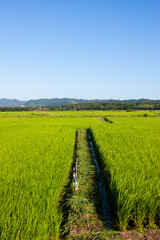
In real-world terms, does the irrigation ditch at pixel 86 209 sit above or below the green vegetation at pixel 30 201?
below

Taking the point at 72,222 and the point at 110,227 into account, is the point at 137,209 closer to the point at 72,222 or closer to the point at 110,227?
the point at 110,227

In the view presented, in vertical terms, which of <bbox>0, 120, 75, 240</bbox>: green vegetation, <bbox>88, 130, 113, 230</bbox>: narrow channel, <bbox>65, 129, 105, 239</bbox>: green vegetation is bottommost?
<bbox>88, 130, 113, 230</bbox>: narrow channel

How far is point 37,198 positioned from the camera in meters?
2.74

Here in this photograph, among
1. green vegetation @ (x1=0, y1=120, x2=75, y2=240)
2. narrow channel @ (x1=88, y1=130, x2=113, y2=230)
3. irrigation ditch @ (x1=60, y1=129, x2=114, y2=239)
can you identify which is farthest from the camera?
narrow channel @ (x1=88, y1=130, x2=113, y2=230)

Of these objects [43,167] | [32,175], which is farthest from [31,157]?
[32,175]

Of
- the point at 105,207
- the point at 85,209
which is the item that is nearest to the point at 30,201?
the point at 85,209

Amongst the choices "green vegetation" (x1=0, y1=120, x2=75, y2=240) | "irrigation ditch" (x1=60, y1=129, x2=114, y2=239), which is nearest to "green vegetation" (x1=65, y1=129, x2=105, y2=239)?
"irrigation ditch" (x1=60, y1=129, x2=114, y2=239)

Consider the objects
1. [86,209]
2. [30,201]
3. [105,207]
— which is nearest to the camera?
[30,201]

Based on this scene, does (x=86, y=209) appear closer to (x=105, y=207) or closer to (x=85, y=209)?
(x=85, y=209)

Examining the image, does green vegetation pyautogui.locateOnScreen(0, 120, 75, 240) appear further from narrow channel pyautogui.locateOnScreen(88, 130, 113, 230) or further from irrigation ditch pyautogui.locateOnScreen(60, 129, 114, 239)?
A: narrow channel pyautogui.locateOnScreen(88, 130, 113, 230)

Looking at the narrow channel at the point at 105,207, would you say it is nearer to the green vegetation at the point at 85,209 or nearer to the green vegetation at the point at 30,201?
the green vegetation at the point at 85,209

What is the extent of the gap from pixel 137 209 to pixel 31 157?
3.83m

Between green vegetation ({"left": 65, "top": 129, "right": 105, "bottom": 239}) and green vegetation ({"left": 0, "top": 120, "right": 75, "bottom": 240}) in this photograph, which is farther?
green vegetation ({"left": 65, "top": 129, "right": 105, "bottom": 239})

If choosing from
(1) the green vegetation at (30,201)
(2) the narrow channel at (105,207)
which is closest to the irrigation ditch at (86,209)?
(2) the narrow channel at (105,207)
